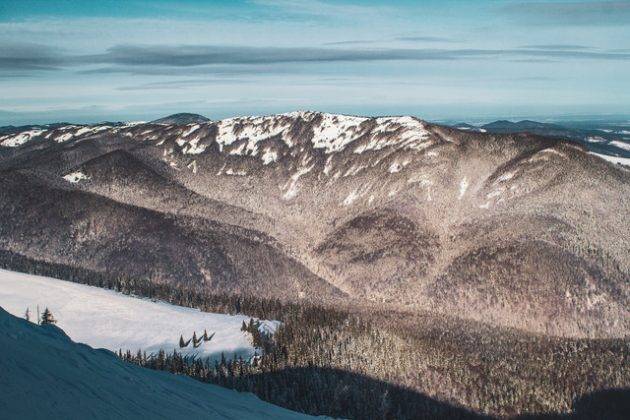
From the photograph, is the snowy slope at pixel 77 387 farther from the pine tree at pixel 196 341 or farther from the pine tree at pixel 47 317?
the pine tree at pixel 47 317

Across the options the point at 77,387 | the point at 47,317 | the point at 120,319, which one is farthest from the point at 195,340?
the point at 77,387

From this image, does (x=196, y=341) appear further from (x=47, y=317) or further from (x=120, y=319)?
(x=47, y=317)

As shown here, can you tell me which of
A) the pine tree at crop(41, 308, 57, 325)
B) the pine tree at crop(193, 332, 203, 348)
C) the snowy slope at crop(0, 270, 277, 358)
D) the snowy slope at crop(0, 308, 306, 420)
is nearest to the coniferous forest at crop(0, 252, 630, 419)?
the snowy slope at crop(0, 270, 277, 358)

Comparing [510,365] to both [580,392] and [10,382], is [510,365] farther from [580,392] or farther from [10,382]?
[10,382]

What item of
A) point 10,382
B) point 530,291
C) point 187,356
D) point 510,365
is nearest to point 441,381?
point 510,365

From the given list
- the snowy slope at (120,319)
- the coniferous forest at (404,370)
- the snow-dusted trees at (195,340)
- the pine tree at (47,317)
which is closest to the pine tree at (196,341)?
the snow-dusted trees at (195,340)
